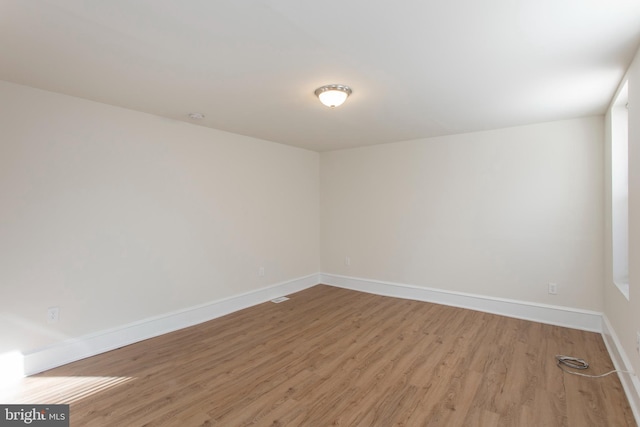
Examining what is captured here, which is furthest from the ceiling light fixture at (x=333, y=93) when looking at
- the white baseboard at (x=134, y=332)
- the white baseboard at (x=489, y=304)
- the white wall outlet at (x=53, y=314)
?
the white baseboard at (x=489, y=304)

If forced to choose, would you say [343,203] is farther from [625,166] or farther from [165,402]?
[165,402]

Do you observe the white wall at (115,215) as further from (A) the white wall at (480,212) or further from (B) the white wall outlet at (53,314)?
(A) the white wall at (480,212)

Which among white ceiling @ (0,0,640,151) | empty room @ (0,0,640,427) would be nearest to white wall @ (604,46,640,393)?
empty room @ (0,0,640,427)

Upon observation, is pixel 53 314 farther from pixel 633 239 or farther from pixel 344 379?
pixel 633 239

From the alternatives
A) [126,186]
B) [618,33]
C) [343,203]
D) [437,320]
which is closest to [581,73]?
[618,33]

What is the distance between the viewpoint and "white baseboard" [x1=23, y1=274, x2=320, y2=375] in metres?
2.64

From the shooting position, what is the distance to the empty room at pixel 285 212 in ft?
6.08

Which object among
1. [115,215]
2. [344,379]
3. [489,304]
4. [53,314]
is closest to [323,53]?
[344,379]

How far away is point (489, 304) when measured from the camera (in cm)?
399

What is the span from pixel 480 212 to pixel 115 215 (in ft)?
13.9

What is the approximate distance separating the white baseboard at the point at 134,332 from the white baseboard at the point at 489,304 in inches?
57.4

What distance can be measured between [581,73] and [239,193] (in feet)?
12.0

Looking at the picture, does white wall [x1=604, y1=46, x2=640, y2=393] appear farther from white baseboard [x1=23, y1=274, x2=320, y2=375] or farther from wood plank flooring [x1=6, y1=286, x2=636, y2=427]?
white baseboard [x1=23, y1=274, x2=320, y2=375]

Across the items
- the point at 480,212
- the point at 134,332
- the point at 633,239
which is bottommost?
the point at 134,332
